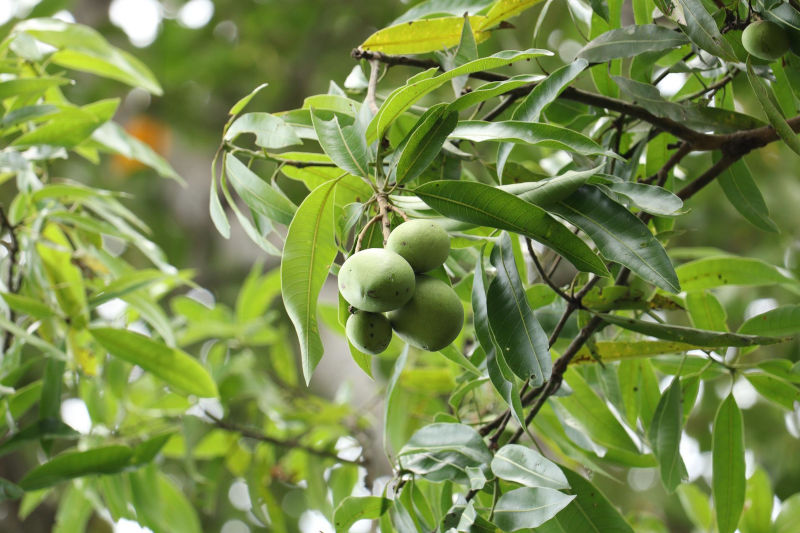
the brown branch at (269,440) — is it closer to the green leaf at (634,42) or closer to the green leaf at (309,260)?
the green leaf at (309,260)

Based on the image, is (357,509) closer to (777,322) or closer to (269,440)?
(777,322)

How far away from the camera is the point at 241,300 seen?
165 centimetres

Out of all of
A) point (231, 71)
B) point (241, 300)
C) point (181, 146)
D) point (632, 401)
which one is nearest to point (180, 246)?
point (181, 146)

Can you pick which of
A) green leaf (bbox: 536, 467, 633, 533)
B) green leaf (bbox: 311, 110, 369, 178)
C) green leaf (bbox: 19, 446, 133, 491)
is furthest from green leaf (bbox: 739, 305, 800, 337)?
green leaf (bbox: 19, 446, 133, 491)

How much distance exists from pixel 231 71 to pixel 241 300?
1.52 metres

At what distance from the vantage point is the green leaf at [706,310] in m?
0.90

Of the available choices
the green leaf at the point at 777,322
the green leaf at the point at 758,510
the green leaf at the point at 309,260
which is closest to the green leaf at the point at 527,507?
the green leaf at the point at 309,260

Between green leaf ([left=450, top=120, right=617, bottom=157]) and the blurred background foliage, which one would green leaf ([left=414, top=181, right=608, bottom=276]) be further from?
the blurred background foliage

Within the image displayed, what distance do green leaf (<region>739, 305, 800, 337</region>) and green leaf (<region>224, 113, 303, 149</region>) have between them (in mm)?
522

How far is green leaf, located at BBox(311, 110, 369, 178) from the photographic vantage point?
652 mm

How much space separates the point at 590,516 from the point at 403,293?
0.35 meters

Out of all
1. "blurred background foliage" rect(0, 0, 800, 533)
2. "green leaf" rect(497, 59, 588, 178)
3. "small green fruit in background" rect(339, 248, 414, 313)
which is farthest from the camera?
"blurred background foliage" rect(0, 0, 800, 533)

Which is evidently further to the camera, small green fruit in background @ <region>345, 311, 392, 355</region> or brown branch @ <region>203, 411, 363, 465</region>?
brown branch @ <region>203, 411, 363, 465</region>

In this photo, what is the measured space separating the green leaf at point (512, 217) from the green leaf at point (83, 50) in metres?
0.71
